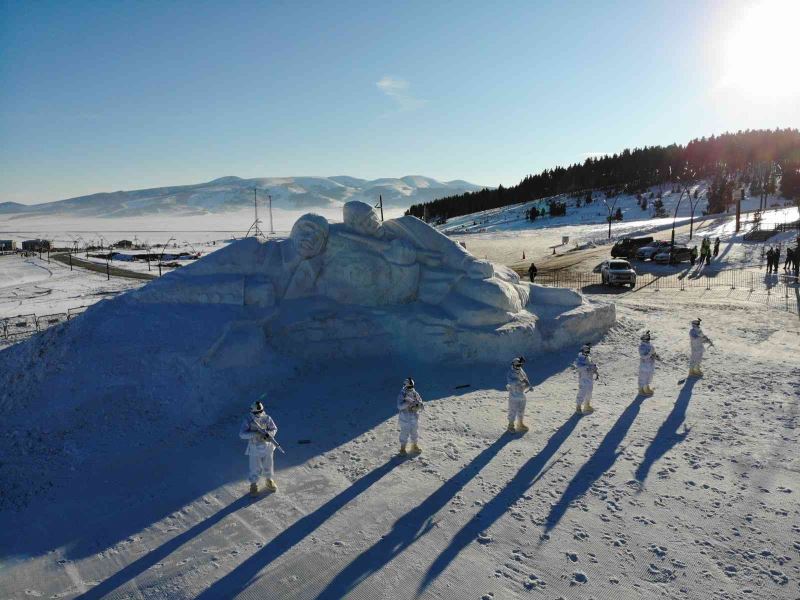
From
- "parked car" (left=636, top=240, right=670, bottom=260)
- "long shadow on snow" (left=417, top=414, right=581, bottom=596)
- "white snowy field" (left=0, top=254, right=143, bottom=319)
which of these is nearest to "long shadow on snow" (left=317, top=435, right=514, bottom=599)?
"long shadow on snow" (left=417, top=414, right=581, bottom=596)

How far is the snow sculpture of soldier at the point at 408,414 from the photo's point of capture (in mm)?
7055

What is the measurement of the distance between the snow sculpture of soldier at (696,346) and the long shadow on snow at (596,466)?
247cm

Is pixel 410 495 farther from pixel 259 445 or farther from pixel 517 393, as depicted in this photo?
pixel 517 393

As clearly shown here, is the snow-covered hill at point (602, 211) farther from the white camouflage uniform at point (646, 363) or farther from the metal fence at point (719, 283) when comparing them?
the white camouflage uniform at point (646, 363)

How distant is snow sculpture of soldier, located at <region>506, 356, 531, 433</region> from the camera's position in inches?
304

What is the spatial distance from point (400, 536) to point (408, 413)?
187 cm

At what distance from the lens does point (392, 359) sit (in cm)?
1074

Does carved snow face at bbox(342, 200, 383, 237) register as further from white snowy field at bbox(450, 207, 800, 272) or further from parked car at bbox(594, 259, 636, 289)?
white snowy field at bbox(450, 207, 800, 272)

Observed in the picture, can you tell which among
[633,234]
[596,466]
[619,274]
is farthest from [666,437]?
[633,234]

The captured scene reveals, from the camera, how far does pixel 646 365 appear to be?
928 cm

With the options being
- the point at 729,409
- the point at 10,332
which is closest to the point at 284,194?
the point at 10,332

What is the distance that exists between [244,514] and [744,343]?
1208 centimetres

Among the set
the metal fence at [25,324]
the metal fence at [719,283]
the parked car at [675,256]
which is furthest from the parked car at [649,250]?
the metal fence at [25,324]

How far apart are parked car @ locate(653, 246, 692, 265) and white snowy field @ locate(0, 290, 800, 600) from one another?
19.2m
